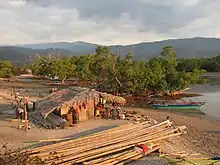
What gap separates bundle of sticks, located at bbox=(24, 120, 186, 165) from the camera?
12203 mm

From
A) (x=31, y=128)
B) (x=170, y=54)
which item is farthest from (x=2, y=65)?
(x=31, y=128)

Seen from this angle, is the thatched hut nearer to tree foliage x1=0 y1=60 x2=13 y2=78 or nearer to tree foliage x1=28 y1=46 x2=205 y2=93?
tree foliage x1=28 y1=46 x2=205 y2=93

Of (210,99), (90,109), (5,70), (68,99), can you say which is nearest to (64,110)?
(68,99)

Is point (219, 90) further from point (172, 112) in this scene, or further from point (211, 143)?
point (211, 143)

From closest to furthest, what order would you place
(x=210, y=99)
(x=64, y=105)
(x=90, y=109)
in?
1. (x=64, y=105)
2. (x=90, y=109)
3. (x=210, y=99)

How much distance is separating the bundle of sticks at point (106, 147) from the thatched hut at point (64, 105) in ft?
15.1

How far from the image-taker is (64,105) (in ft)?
63.1

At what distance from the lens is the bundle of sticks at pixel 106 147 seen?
40.0 ft

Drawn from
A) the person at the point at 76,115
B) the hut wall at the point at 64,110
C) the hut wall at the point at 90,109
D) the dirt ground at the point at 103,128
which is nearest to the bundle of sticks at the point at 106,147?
the dirt ground at the point at 103,128

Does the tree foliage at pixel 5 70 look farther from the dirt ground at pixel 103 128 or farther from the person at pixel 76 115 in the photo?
the person at pixel 76 115

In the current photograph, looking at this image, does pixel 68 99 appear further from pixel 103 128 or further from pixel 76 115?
pixel 103 128

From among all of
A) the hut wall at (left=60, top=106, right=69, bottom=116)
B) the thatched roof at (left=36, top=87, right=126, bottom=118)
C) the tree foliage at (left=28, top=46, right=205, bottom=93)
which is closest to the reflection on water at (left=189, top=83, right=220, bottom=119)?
the tree foliage at (left=28, top=46, right=205, bottom=93)

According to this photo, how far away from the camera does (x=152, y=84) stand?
36156 millimetres

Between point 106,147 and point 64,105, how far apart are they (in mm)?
6423
